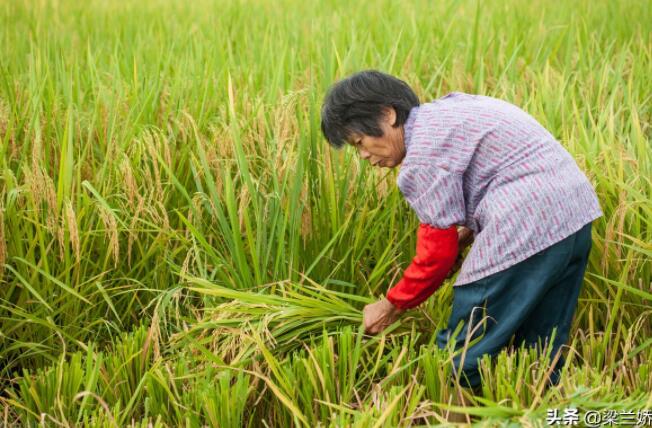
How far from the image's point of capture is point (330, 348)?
184 centimetres

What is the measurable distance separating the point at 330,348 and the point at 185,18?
3.81 meters

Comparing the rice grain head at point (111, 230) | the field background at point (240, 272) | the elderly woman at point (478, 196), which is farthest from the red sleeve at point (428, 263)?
the rice grain head at point (111, 230)

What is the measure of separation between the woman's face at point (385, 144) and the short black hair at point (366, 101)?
12mm

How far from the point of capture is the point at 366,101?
183 cm

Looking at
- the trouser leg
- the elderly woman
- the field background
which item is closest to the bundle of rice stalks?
the field background

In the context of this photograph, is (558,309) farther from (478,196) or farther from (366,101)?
(366,101)

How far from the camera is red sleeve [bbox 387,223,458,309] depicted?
5.83 ft

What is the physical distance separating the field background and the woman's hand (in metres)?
0.04

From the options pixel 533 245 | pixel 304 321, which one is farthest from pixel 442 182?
pixel 304 321

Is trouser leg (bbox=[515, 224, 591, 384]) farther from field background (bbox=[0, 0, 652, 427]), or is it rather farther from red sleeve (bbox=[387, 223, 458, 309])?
red sleeve (bbox=[387, 223, 458, 309])

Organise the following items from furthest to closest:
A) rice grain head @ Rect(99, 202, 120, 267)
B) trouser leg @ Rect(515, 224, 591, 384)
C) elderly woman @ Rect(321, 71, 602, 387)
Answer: rice grain head @ Rect(99, 202, 120, 267), trouser leg @ Rect(515, 224, 591, 384), elderly woman @ Rect(321, 71, 602, 387)

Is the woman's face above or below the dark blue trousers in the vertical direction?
above

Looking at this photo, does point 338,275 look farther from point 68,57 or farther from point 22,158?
point 68,57

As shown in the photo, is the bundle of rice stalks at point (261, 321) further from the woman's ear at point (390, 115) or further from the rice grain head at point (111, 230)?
the woman's ear at point (390, 115)
